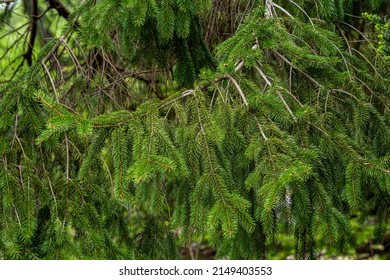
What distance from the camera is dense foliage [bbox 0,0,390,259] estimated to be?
223 cm

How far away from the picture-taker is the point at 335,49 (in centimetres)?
271

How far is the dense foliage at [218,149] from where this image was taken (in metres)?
2.23

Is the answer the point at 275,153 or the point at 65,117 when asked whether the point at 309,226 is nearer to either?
the point at 275,153

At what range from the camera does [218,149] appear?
7.58ft

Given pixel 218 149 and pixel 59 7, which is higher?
pixel 59 7

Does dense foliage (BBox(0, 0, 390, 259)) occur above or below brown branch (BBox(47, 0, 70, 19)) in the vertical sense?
below

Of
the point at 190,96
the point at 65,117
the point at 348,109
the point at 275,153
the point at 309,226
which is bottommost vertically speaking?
the point at 309,226

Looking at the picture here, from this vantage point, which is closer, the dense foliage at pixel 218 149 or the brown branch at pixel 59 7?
the dense foliage at pixel 218 149

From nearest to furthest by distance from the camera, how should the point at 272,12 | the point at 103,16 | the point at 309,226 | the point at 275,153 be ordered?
the point at 275,153 → the point at 309,226 → the point at 103,16 → the point at 272,12

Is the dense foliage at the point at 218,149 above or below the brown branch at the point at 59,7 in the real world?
below

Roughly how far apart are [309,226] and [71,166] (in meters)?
1.25

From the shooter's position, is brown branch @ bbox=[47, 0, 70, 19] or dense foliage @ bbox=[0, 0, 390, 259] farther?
brown branch @ bbox=[47, 0, 70, 19]
